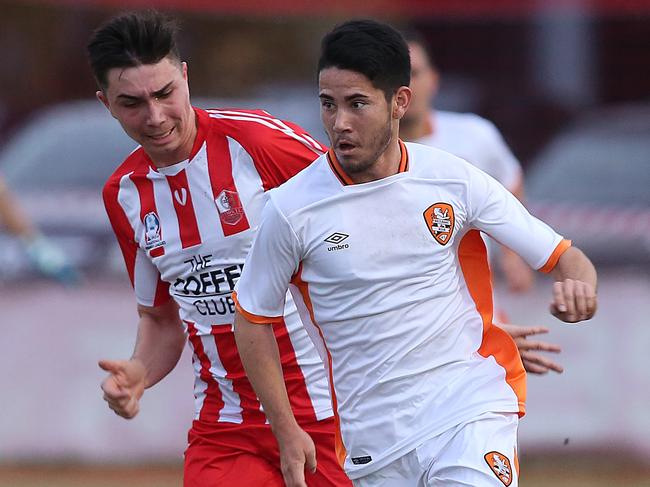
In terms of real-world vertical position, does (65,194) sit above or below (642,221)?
above

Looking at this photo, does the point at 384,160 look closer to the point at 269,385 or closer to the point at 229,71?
the point at 269,385

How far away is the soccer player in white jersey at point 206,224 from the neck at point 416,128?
180cm

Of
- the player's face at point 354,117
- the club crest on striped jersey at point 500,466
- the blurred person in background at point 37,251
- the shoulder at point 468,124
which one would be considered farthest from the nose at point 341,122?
the blurred person in background at point 37,251

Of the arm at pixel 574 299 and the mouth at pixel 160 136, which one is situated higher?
the mouth at pixel 160 136

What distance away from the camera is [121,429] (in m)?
9.05

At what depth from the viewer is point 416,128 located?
22.2ft

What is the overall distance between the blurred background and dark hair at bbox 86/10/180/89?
14.4 ft

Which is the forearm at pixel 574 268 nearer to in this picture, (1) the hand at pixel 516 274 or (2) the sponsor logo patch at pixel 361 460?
(2) the sponsor logo patch at pixel 361 460

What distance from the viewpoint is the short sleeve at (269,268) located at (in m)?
4.24

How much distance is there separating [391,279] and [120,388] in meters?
1.11

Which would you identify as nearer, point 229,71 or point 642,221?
point 642,221

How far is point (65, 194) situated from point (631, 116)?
4.50m

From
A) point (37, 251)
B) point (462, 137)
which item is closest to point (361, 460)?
point (462, 137)

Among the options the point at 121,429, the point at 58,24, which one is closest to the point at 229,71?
the point at 58,24
